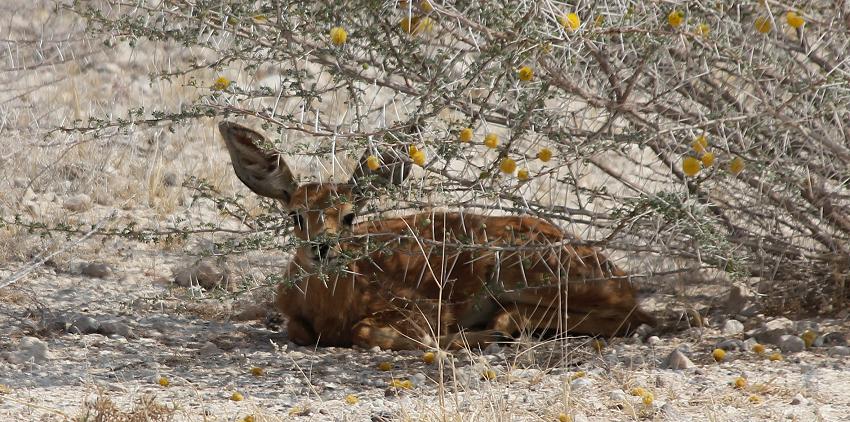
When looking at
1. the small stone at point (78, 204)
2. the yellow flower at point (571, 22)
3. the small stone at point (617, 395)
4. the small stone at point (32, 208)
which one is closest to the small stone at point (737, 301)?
the small stone at point (617, 395)

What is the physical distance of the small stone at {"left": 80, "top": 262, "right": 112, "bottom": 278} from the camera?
7512 millimetres

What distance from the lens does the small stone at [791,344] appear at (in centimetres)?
565

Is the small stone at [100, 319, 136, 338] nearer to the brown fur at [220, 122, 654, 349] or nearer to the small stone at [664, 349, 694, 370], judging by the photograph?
the brown fur at [220, 122, 654, 349]

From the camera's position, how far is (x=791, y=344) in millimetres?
5676

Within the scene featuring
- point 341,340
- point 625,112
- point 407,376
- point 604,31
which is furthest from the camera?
point 341,340

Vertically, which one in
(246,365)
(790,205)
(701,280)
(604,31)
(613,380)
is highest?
(604,31)

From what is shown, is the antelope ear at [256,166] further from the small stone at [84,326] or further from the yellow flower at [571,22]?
the yellow flower at [571,22]

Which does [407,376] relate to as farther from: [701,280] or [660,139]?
[701,280]

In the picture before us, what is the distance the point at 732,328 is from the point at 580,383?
4.34 feet

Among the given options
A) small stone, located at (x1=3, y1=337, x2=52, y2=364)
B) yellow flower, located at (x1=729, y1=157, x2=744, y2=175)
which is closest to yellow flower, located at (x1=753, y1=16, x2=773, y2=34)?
yellow flower, located at (x1=729, y1=157, x2=744, y2=175)

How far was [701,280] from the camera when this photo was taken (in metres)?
6.81

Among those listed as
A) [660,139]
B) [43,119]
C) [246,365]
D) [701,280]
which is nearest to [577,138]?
[660,139]

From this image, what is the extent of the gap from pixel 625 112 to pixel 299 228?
190cm

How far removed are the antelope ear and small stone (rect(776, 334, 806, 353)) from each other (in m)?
2.62
